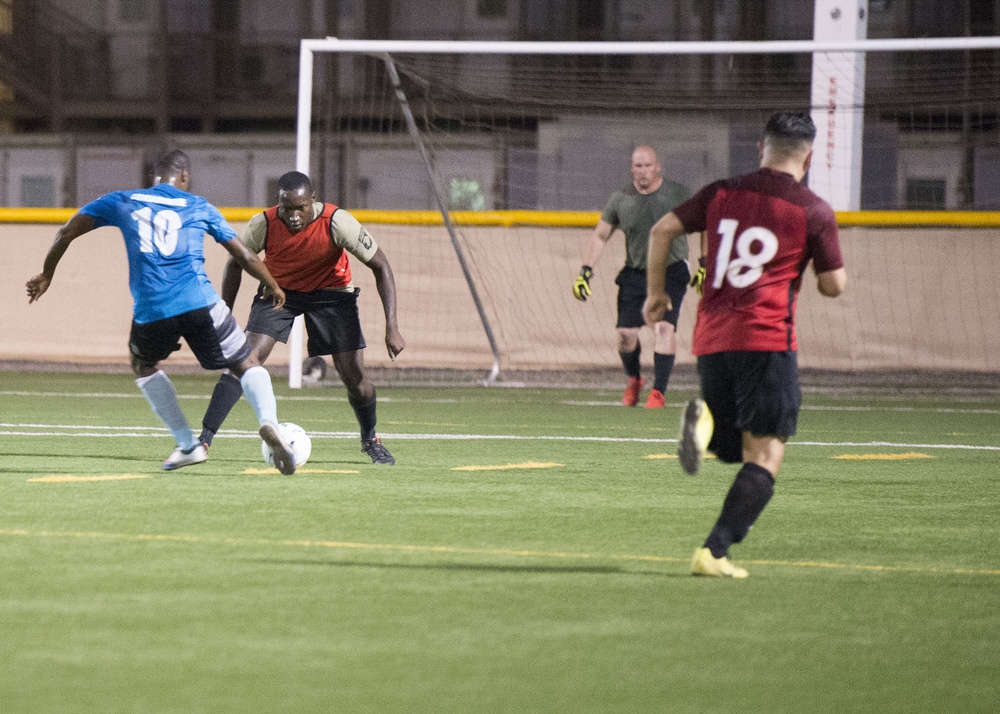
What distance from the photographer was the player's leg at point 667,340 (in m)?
14.1

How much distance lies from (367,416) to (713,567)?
418 cm

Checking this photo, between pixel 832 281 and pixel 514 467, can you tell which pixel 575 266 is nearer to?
pixel 514 467

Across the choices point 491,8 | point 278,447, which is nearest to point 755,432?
point 278,447

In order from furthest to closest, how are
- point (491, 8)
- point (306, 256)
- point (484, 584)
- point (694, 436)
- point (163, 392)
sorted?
1. point (491, 8)
2. point (306, 256)
3. point (163, 392)
4. point (694, 436)
5. point (484, 584)

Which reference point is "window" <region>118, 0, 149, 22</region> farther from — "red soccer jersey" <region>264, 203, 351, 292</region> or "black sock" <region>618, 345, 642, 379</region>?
"red soccer jersey" <region>264, 203, 351, 292</region>

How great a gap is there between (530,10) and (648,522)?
30896 mm

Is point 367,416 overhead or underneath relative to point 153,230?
underneath

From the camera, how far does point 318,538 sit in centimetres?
656

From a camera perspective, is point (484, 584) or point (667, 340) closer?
point (484, 584)

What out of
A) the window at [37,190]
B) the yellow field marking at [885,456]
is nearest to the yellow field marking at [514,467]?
the yellow field marking at [885,456]

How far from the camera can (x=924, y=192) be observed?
3170 centimetres

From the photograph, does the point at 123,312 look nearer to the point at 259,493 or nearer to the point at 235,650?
the point at 259,493

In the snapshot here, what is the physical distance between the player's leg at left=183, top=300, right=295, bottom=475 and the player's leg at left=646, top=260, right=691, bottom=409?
595 centimetres

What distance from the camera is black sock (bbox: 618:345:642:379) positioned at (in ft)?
48.0
